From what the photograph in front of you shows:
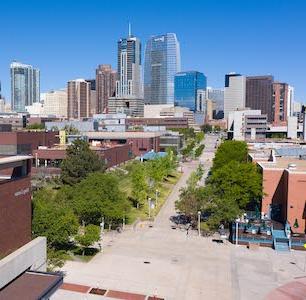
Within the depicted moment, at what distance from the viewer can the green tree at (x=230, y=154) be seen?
80.4 meters

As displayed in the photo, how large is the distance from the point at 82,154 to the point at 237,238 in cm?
3083

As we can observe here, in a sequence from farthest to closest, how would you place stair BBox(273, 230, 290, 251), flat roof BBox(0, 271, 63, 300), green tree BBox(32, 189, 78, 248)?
stair BBox(273, 230, 290, 251) → green tree BBox(32, 189, 78, 248) → flat roof BBox(0, 271, 63, 300)

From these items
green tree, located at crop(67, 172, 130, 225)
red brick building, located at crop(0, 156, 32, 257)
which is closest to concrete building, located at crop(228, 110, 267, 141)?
green tree, located at crop(67, 172, 130, 225)

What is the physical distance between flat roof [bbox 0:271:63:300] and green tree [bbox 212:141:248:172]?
185 ft

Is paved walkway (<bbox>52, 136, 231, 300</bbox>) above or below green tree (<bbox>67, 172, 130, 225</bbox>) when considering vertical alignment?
below

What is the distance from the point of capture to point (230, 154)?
271 ft

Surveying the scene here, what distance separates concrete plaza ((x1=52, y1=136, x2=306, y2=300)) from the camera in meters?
31.8

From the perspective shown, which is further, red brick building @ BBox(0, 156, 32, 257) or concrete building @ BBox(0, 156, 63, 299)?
red brick building @ BBox(0, 156, 32, 257)

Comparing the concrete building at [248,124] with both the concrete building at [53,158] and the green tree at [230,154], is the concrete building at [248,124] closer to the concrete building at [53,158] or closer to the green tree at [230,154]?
the concrete building at [53,158]

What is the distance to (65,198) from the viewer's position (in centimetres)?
4991

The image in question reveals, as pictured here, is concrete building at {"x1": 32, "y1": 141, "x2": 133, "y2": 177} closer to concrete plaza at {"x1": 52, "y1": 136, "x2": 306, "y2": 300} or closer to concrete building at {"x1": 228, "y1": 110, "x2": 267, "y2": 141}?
concrete plaza at {"x1": 52, "y1": 136, "x2": 306, "y2": 300}

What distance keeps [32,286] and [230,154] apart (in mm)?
62662

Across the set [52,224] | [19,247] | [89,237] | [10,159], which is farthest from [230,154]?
[10,159]

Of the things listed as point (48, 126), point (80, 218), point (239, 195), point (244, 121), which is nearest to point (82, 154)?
point (80, 218)
